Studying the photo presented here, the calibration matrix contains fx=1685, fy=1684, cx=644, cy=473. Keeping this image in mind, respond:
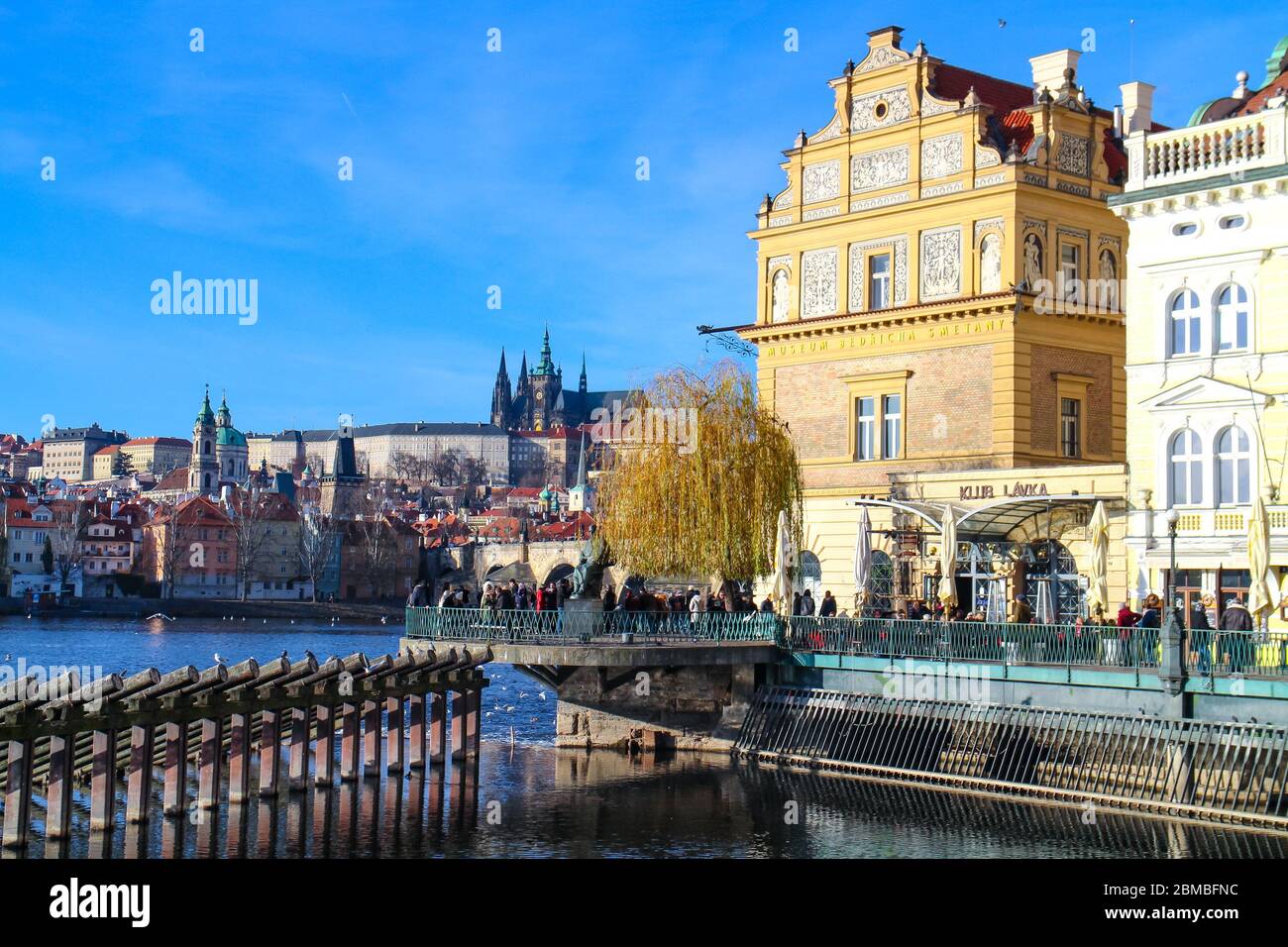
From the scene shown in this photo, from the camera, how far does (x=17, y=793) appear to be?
2847cm

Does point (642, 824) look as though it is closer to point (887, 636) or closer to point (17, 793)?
point (887, 636)

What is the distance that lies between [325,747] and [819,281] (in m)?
24.5

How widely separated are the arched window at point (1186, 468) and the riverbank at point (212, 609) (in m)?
123

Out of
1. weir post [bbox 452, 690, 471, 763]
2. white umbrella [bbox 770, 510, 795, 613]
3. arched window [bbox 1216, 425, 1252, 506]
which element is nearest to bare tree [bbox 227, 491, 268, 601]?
weir post [bbox 452, 690, 471, 763]

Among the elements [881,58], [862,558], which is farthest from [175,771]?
[881,58]

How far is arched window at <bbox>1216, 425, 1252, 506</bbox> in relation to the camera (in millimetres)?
39250

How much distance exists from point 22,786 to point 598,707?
753 inches

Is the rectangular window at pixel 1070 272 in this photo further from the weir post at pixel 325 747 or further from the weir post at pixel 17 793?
the weir post at pixel 17 793

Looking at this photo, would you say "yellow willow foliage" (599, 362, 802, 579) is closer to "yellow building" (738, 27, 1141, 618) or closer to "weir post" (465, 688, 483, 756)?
"yellow building" (738, 27, 1141, 618)

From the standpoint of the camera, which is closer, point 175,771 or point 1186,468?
point 175,771

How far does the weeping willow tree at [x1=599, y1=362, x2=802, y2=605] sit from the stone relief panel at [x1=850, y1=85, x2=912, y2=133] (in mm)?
9552

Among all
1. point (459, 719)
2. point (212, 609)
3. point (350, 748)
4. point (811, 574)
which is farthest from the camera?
point (212, 609)

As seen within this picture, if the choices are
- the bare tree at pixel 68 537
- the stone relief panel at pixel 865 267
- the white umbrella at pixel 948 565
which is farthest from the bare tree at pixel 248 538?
the white umbrella at pixel 948 565

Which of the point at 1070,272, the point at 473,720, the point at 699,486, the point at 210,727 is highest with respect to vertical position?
the point at 1070,272
